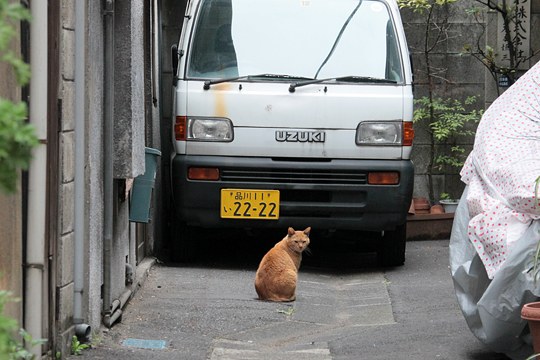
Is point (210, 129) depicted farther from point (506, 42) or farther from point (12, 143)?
point (12, 143)

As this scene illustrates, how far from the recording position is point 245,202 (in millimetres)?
8391

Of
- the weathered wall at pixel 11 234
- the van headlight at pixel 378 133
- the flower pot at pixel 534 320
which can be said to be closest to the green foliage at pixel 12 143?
the weathered wall at pixel 11 234

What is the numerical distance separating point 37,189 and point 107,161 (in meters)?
1.52

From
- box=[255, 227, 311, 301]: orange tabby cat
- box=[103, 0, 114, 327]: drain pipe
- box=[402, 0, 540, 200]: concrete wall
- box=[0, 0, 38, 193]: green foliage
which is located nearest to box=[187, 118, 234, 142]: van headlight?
box=[255, 227, 311, 301]: orange tabby cat

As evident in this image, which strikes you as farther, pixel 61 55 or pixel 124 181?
pixel 124 181

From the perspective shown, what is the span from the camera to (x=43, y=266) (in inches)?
184

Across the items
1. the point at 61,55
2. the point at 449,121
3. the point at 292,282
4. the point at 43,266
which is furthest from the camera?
the point at 449,121

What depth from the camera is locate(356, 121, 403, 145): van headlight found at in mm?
8383

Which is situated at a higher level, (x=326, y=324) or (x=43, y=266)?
(x=43, y=266)

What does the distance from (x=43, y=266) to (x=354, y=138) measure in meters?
4.12

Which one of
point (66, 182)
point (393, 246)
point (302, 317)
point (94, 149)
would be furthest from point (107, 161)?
point (393, 246)

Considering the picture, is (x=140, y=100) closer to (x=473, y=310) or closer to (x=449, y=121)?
(x=473, y=310)

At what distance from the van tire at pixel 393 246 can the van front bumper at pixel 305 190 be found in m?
0.44

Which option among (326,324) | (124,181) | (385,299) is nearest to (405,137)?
(385,299)
